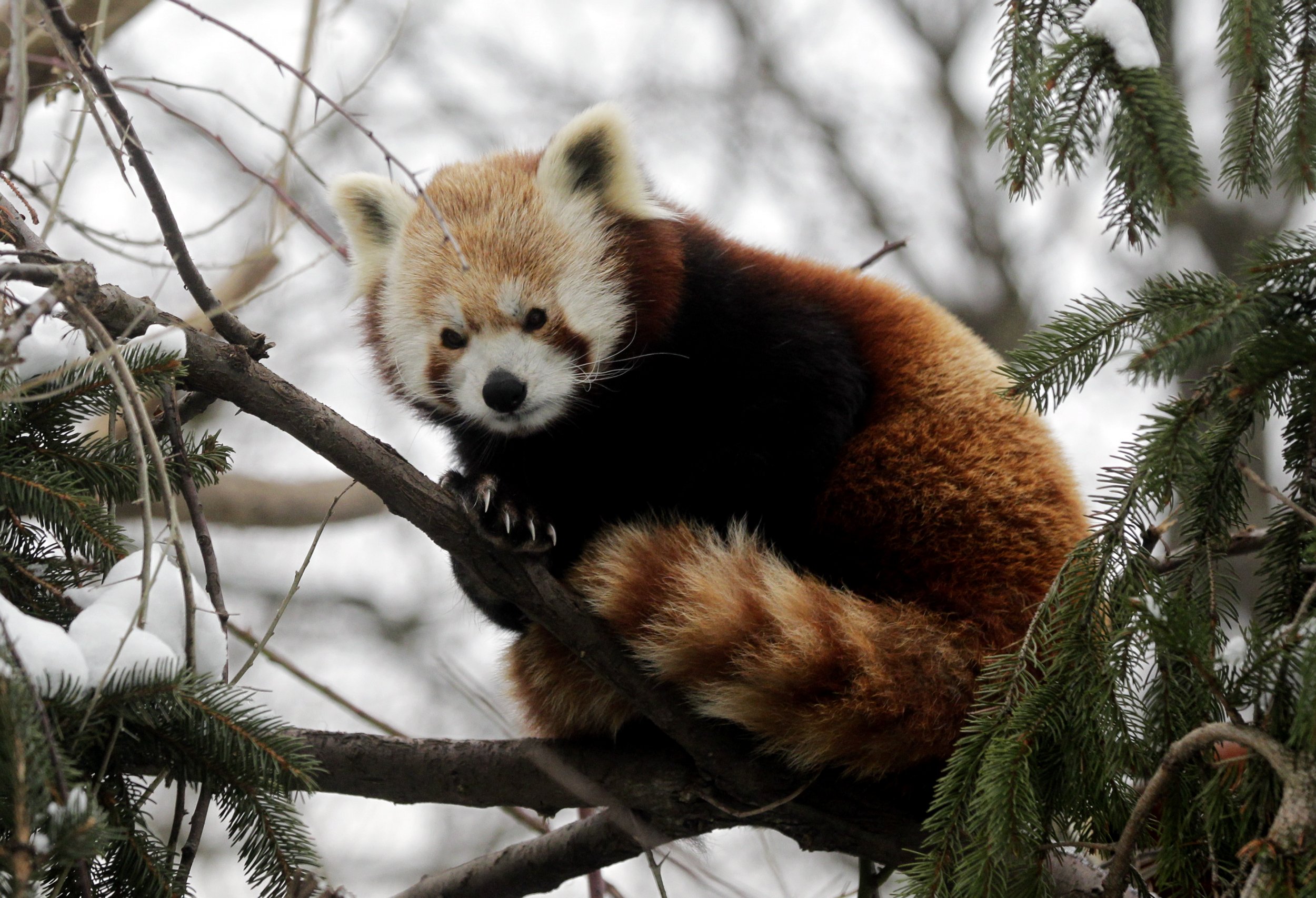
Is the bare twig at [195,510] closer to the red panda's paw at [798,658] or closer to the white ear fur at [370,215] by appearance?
the red panda's paw at [798,658]

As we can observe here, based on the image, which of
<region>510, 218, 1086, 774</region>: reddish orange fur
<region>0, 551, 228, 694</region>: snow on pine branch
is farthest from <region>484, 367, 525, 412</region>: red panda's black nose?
<region>0, 551, 228, 694</region>: snow on pine branch

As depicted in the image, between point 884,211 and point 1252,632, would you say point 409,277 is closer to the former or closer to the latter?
point 1252,632

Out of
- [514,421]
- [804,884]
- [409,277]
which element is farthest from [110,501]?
[804,884]

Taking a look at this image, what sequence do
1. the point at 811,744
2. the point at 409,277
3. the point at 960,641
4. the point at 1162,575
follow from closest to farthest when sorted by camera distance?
the point at 1162,575, the point at 811,744, the point at 960,641, the point at 409,277

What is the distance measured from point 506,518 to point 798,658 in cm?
64

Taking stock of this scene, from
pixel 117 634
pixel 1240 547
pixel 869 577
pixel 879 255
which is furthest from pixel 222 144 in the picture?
pixel 1240 547

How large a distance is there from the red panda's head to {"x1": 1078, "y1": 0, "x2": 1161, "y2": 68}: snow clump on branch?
4.43 ft

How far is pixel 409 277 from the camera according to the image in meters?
2.91

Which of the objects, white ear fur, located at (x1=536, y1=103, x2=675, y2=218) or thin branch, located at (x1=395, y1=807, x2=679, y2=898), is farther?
white ear fur, located at (x1=536, y1=103, x2=675, y2=218)

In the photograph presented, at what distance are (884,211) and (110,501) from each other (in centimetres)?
868

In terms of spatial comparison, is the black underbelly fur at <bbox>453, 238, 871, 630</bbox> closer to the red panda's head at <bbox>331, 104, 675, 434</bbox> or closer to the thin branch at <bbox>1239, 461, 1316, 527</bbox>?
the red panda's head at <bbox>331, 104, 675, 434</bbox>

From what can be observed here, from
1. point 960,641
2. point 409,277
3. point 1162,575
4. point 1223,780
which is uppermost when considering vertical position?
point 409,277

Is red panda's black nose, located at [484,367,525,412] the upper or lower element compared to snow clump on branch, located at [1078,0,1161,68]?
upper

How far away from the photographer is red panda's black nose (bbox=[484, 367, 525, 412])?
2.56 m
